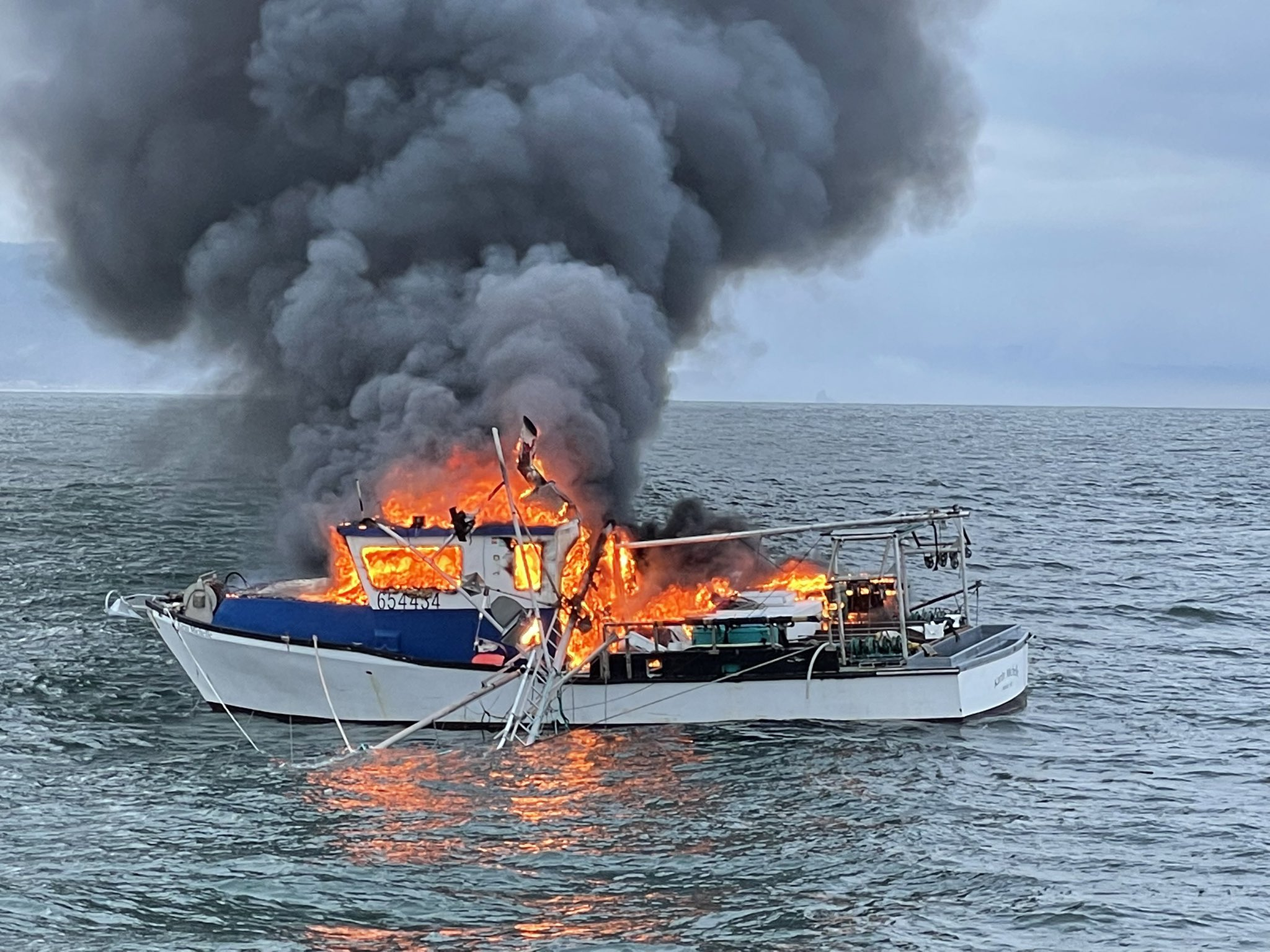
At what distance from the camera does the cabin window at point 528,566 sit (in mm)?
35344

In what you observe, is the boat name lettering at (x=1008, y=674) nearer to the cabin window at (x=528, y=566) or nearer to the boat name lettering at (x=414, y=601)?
the cabin window at (x=528, y=566)

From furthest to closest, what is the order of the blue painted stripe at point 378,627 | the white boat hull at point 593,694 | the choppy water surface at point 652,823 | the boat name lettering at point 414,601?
the boat name lettering at point 414,601 → the blue painted stripe at point 378,627 → the white boat hull at point 593,694 → the choppy water surface at point 652,823

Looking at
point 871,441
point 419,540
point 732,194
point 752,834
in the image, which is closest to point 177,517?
point 732,194

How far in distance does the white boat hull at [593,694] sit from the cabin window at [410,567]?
85.4 inches

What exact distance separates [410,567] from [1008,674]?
14.9 m

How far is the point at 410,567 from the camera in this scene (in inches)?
1407

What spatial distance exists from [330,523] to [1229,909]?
1092 inches

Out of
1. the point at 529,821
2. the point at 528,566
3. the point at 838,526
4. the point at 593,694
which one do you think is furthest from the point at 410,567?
the point at 838,526

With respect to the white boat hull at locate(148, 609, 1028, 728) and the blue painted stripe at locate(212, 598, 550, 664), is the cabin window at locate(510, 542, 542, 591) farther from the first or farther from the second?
the white boat hull at locate(148, 609, 1028, 728)

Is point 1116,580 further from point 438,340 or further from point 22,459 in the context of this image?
point 22,459

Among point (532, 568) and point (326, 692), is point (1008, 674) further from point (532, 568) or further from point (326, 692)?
point (326, 692)

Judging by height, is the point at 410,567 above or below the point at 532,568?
above

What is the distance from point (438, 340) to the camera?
47219mm

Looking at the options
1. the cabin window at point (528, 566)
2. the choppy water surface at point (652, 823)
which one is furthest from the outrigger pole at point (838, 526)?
the choppy water surface at point (652, 823)
